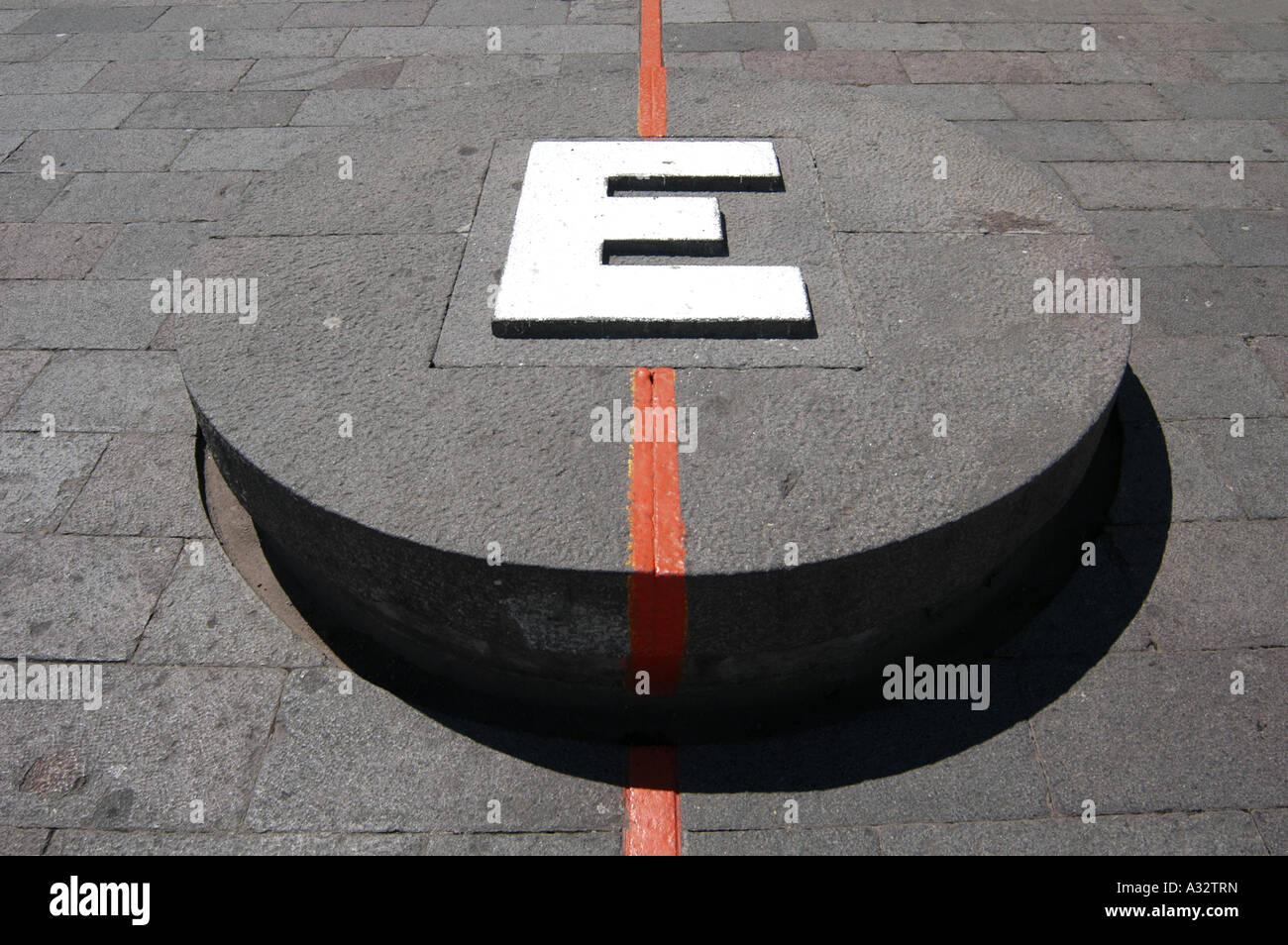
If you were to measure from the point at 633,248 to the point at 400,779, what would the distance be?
2.02 m

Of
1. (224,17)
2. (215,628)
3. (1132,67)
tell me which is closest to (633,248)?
(215,628)

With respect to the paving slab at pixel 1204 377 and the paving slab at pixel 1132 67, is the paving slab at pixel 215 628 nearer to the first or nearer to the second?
the paving slab at pixel 1204 377

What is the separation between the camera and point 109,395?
13.0ft

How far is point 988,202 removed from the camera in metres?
3.90

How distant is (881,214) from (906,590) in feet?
5.79

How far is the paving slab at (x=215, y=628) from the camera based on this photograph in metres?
2.99

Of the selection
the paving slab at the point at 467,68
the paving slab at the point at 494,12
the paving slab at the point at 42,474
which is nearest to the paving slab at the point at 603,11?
the paving slab at the point at 494,12

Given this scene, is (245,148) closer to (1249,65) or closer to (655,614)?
(655,614)

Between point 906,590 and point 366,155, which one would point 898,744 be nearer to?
point 906,590

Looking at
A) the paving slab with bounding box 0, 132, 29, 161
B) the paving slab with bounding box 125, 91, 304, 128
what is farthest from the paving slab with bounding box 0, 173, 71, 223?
the paving slab with bounding box 125, 91, 304, 128

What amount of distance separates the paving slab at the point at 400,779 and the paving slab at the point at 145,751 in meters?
0.08

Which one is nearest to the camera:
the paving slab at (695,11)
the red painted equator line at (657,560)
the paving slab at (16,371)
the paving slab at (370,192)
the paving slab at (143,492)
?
the red painted equator line at (657,560)

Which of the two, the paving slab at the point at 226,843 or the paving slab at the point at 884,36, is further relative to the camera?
the paving slab at the point at 884,36

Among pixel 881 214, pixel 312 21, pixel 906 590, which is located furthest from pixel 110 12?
pixel 906 590
